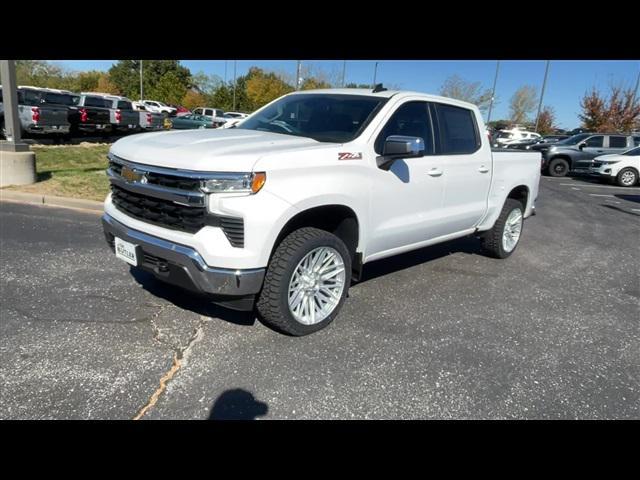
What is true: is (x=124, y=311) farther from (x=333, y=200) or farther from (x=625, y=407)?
(x=625, y=407)

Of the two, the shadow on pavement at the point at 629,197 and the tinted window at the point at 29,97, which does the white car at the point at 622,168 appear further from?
the tinted window at the point at 29,97

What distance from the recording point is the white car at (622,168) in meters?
15.9

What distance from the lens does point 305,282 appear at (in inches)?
132

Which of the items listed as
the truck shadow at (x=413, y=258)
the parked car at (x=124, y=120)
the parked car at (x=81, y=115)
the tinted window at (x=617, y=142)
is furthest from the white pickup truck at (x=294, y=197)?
the tinted window at (x=617, y=142)

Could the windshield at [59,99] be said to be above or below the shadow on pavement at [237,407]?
above

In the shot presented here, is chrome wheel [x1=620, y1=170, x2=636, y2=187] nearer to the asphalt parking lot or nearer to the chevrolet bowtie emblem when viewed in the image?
the asphalt parking lot

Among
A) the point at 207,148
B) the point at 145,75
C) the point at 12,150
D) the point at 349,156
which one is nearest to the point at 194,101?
the point at 145,75

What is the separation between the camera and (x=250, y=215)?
9.20 feet

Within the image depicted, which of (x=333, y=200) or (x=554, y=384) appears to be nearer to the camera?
(x=554, y=384)

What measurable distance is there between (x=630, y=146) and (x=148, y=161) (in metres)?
20.7

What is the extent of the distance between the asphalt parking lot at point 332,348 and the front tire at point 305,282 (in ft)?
0.56
